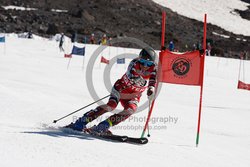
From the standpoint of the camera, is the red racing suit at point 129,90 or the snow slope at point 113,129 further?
the red racing suit at point 129,90

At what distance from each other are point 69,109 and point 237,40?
175 ft

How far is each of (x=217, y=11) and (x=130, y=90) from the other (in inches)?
Answer: 2636

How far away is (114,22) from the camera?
2329 inches

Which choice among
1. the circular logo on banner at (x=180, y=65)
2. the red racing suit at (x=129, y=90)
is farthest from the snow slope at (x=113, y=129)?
the circular logo on banner at (x=180, y=65)

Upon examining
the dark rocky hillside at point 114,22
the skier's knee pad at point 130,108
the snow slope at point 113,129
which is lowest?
the snow slope at point 113,129

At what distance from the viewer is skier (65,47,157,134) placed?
24.4ft

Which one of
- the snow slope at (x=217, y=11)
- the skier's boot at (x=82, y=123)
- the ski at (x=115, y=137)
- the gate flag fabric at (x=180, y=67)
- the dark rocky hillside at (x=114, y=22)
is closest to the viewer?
the ski at (x=115, y=137)

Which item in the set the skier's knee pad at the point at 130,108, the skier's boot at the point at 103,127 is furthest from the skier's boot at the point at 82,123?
the skier's knee pad at the point at 130,108

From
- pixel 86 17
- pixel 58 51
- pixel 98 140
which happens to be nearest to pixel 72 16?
pixel 86 17

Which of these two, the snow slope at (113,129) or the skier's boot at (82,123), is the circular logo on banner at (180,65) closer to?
the snow slope at (113,129)

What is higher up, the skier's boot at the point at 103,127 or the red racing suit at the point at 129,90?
the red racing suit at the point at 129,90

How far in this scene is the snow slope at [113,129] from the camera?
5730mm

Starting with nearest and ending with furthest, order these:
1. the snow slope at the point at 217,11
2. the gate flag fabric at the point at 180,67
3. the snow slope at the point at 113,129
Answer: the snow slope at the point at 113,129 → the gate flag fabric at the point at 180,67 → the snow slope at the point at 217,11

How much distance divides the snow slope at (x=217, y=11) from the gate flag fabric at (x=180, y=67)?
59.4 m
